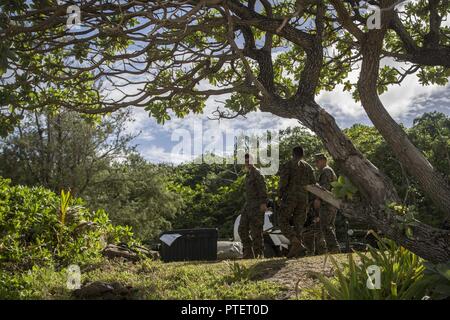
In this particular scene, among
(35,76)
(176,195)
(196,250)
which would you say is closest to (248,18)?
(35,76)

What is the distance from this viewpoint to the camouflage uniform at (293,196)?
Result: 30.1ft

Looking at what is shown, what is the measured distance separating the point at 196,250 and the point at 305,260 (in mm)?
4178

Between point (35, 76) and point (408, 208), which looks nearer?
point (408, 208)

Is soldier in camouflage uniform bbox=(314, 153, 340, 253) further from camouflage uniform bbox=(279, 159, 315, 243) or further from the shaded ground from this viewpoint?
the shaded ground

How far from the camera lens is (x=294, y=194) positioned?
917 centimetres

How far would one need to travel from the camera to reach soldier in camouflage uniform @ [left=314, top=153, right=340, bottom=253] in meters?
10.2

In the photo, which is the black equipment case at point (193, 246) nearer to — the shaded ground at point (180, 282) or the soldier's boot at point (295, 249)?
the soldier's boot at point (295, 249)

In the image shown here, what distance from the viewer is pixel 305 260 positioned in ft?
25.1

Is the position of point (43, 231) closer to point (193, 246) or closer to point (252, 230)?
point (193, 246)

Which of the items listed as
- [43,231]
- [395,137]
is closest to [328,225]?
[395,137]

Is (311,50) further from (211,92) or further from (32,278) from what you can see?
(32,278)

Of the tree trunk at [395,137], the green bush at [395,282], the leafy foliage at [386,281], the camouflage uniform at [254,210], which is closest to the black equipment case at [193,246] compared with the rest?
the camouflage uniform at [254,210]

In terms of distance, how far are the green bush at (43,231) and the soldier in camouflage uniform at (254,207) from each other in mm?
2941

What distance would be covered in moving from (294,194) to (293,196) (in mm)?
46
